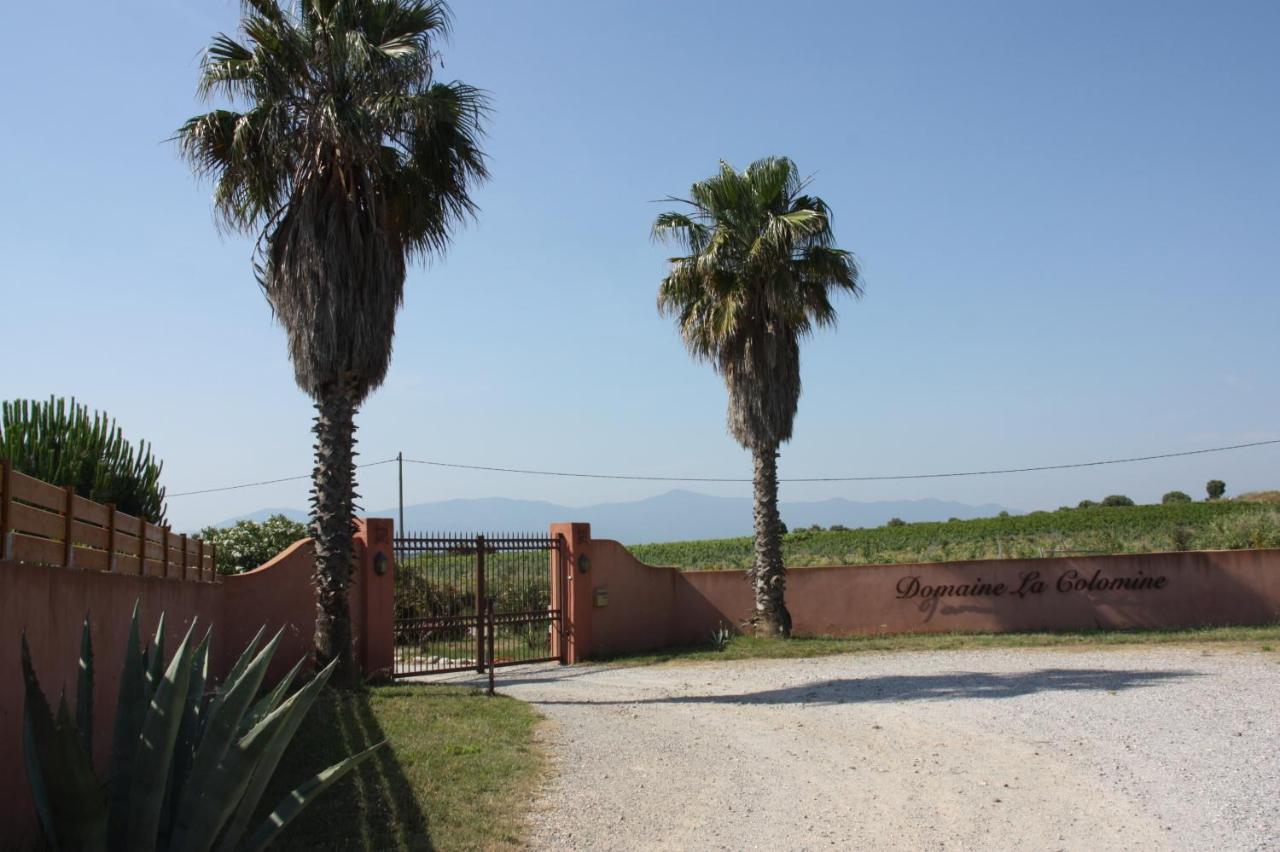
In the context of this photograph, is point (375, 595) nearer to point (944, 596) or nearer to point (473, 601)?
point (473, 601)

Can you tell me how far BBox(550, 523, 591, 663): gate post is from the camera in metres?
20.3

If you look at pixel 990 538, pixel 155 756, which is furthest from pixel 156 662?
pixel 990 538

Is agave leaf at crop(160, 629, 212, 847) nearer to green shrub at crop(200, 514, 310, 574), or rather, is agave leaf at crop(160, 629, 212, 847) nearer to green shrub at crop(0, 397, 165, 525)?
green shrub at crop(0, 397, 165, 525)

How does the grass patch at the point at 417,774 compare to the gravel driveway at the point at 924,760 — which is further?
the gravel driveway at the point at 924,760

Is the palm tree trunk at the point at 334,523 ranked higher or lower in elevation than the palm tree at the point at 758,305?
lower

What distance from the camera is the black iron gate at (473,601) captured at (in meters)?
18.2

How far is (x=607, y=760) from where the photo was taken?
9.80m

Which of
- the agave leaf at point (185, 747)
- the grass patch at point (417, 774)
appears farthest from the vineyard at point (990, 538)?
the agave leaf at point (185, 747)

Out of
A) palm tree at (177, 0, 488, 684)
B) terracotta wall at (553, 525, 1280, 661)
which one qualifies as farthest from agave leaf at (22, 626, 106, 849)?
terracotta wall at (553, 525, 1280, 661)

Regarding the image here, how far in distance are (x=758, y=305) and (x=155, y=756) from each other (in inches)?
686

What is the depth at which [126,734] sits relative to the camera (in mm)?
5047

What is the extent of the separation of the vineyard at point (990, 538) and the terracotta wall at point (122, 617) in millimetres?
19052

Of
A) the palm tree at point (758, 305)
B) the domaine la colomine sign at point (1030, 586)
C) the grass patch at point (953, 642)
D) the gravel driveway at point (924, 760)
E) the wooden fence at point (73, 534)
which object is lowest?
the gravel driveway at point (924, 760)

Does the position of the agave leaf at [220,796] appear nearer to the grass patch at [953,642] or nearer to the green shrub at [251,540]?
the grass patch at [953,642]
